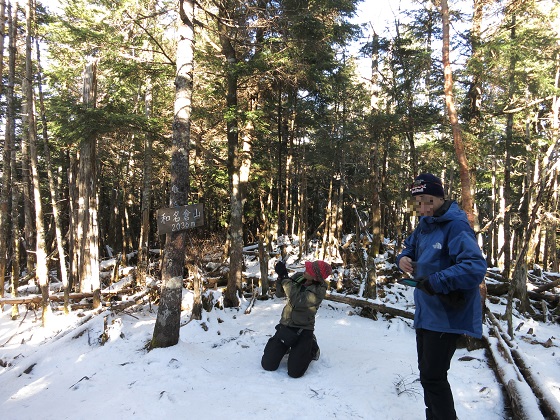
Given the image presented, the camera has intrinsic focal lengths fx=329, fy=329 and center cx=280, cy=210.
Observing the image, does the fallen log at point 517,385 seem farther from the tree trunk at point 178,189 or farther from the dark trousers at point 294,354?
the tree trunk at point 178,189

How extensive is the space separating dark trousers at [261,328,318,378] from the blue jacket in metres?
2.13

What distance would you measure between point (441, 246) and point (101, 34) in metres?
8.71

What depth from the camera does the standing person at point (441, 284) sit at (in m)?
2.38

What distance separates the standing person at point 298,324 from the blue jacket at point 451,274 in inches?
81.4

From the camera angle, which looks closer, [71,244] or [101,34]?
[101,34]

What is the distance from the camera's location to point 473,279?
2.34 meters

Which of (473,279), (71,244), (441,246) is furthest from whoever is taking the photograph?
(71,244)

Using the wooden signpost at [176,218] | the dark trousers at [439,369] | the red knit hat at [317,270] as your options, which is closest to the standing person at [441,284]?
the dark trousers at [439,369]

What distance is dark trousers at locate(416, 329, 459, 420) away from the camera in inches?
102

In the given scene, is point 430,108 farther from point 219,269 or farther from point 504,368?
point 219,269

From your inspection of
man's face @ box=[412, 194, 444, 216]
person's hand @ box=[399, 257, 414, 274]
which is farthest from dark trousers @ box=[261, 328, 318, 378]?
man's face @ box=[412, 194, 444, 216]

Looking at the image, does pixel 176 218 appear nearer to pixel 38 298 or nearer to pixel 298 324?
pixel 298 324

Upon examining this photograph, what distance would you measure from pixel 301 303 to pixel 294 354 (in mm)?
674

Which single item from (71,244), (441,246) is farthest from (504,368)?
(71,244)
